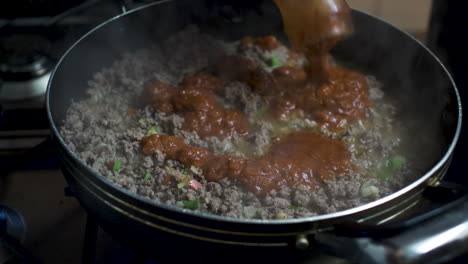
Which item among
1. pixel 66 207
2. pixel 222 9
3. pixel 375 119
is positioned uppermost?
pixel 222 9

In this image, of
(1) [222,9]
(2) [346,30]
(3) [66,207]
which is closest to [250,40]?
(1) [222,9]

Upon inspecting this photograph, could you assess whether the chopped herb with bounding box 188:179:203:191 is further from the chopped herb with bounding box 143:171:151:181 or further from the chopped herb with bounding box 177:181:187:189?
the chopped herb with bounding box 143:171:151:181

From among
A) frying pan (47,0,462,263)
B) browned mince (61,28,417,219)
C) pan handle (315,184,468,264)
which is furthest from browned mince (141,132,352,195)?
pan handle (315,184,468,264)

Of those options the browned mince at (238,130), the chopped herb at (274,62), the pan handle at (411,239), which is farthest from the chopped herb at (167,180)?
the chopped herb at (274,62)

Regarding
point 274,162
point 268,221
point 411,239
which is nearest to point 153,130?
point 274,162

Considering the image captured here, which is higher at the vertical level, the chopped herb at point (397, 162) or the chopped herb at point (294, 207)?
the chopped herb at point (294, 207)

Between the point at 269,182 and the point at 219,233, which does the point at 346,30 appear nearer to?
the point at 269,182

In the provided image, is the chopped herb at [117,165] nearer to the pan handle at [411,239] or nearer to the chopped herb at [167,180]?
the chopped herb at [167,180]
